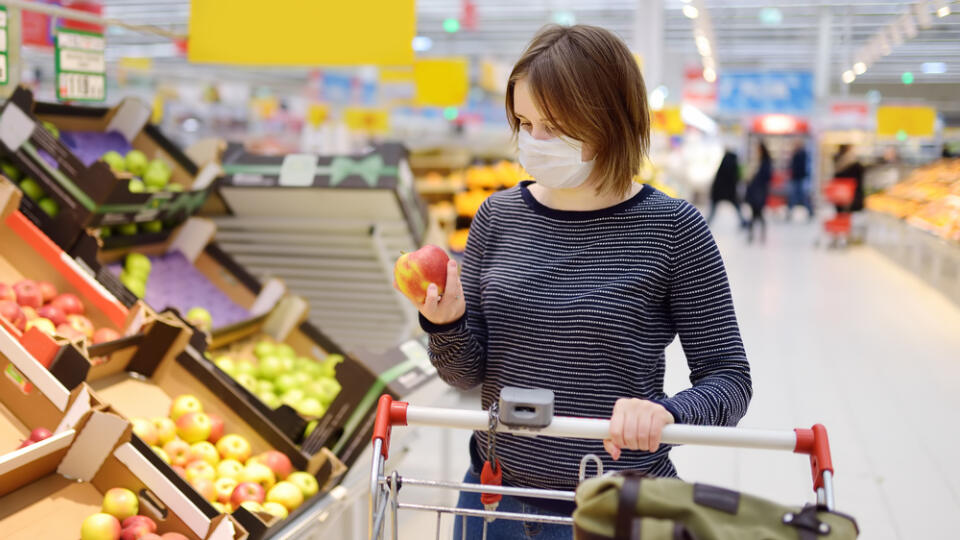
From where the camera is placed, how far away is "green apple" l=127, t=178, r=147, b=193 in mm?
3255

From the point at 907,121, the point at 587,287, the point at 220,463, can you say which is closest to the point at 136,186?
the point at 220,463

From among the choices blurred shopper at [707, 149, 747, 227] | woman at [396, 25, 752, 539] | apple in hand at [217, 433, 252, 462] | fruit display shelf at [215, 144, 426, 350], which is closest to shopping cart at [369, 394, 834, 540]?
woman at [396, 25, 752, 539]

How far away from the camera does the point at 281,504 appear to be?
2.47 meters

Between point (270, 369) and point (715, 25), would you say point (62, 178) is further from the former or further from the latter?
point (715, 25)

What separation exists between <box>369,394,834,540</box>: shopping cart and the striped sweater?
143mm

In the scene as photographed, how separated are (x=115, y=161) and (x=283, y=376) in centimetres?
111

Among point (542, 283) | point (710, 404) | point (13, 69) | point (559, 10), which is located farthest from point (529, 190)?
point (559, 10)

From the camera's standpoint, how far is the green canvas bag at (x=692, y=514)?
3.34 ft

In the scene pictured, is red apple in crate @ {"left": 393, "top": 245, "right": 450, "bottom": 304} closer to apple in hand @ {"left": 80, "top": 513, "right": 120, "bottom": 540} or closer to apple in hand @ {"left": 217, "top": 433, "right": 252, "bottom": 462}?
apple in hand @ {"left": 80, "top": 513, "right": 120, "bottom": 540}

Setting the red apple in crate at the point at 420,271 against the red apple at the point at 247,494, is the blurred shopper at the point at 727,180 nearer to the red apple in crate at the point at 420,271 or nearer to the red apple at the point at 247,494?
the red apple at the point at 247,494

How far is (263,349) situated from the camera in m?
3.52

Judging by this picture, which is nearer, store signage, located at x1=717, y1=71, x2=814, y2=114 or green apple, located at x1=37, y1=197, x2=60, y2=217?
green apple, located at x1=37, y1=197, x2=60, y2=217

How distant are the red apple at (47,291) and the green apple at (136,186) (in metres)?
0.50

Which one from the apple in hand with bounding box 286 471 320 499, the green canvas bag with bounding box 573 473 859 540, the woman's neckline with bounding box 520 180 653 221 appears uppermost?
A: the woman's neckline with bounding box 520 180 653 221
